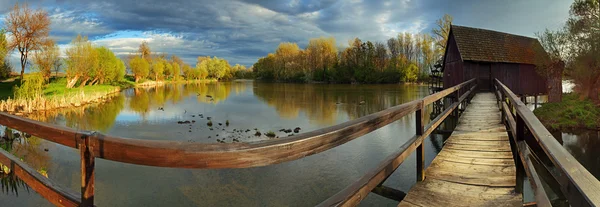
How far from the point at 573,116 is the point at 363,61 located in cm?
4735

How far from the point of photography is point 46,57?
91.0 ft

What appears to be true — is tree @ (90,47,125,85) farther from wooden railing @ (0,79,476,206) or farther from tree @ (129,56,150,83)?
wooden railing @ (0,79,476,206)

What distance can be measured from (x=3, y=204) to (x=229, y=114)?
15081 mm

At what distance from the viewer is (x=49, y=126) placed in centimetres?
182

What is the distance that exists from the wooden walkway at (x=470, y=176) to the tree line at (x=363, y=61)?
5395cm

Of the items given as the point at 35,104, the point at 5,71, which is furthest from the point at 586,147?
the point at 5,71

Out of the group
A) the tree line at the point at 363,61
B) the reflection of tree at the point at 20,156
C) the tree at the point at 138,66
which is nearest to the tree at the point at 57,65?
the reflection of tree at the point at 20,156

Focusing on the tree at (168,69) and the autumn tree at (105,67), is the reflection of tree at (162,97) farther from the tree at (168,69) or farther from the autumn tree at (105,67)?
the tree at (168,69)

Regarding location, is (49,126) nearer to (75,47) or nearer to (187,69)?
(75,47)

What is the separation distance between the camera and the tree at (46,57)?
26948 mm

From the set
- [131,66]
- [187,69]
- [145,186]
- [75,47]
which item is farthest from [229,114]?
[187,69]

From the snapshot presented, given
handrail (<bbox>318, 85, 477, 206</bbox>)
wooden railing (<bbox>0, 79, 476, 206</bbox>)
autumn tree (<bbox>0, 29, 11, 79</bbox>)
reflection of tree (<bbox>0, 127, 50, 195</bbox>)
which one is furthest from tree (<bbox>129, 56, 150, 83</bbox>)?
handrail (<bbox>318, 85, 477, 206</bbox>)

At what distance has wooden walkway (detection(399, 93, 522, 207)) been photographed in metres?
2.86

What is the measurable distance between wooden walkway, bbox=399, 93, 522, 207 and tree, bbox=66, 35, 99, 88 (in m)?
37.7
